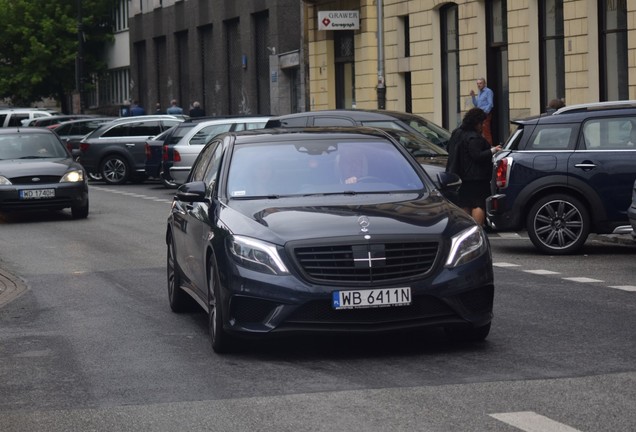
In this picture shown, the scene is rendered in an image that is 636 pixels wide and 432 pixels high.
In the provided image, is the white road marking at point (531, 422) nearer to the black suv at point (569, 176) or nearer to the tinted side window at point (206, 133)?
the black suv at point (569, 176)

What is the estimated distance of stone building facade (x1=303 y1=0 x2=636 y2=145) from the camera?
95.7 feet

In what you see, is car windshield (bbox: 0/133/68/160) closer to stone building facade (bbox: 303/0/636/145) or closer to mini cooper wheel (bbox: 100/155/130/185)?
stone building facade (bbox: 303/0/636/145)

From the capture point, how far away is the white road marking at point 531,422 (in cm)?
715

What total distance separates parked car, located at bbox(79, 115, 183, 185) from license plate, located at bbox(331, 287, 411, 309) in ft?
93.7

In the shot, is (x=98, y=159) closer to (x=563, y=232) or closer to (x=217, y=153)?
(x=563, y=232)

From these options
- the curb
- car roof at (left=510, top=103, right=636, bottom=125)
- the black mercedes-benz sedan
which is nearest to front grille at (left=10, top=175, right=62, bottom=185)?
the curb

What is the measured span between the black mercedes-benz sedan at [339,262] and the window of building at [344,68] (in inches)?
1244

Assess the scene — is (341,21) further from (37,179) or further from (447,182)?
(447,182)

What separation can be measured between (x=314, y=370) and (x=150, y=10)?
57.5 m

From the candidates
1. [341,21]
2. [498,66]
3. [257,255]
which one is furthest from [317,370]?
[341,21]

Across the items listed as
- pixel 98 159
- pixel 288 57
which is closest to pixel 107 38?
pixel 288 57

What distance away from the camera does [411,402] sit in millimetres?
7922

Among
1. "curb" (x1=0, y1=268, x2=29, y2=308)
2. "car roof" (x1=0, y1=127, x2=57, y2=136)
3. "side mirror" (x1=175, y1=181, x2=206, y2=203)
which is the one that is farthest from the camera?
"car roof" (x1=0, y1=127, x2=57, y2=136)

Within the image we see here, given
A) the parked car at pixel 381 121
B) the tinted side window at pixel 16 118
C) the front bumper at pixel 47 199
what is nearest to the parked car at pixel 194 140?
the front bumper at pixel 47 199
